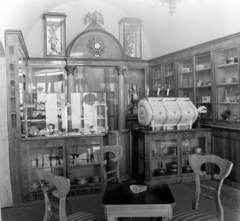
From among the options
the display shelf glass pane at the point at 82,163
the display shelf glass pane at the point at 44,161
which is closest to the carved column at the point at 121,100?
the display shelf glass pane at the point at 82,163

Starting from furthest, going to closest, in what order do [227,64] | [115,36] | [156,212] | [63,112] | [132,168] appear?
[115,36], [132,168], [227,64], [63,112], [156,212]

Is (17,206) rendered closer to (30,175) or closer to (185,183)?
(30,175)

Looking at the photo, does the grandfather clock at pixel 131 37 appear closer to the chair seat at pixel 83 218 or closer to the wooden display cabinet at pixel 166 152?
the wooden display cabinet at pixel 166 152

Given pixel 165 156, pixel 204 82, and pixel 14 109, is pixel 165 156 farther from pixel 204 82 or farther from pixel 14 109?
pixel 14 109

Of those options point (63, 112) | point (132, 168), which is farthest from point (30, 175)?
point (132, 168)

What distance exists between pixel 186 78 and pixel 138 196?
396 centimetres

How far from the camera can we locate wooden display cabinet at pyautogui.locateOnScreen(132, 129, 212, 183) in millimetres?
4750

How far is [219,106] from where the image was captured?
5.05 metres

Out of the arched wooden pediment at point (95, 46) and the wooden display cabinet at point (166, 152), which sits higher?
the arched wooden pediment at point (95, 46)

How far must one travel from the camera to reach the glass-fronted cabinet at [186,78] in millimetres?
5738

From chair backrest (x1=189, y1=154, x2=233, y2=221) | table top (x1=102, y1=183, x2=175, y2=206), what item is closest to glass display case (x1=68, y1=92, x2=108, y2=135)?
table top (x1=102, y1=183, x2=175, y2=206)

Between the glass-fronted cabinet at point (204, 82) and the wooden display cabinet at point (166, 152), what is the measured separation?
22.1 inches

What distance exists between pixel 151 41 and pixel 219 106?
272 cm

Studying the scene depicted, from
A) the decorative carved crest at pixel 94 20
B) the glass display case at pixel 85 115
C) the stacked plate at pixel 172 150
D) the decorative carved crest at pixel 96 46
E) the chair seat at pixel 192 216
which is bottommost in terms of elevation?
the chair seat at pixel 192 216
